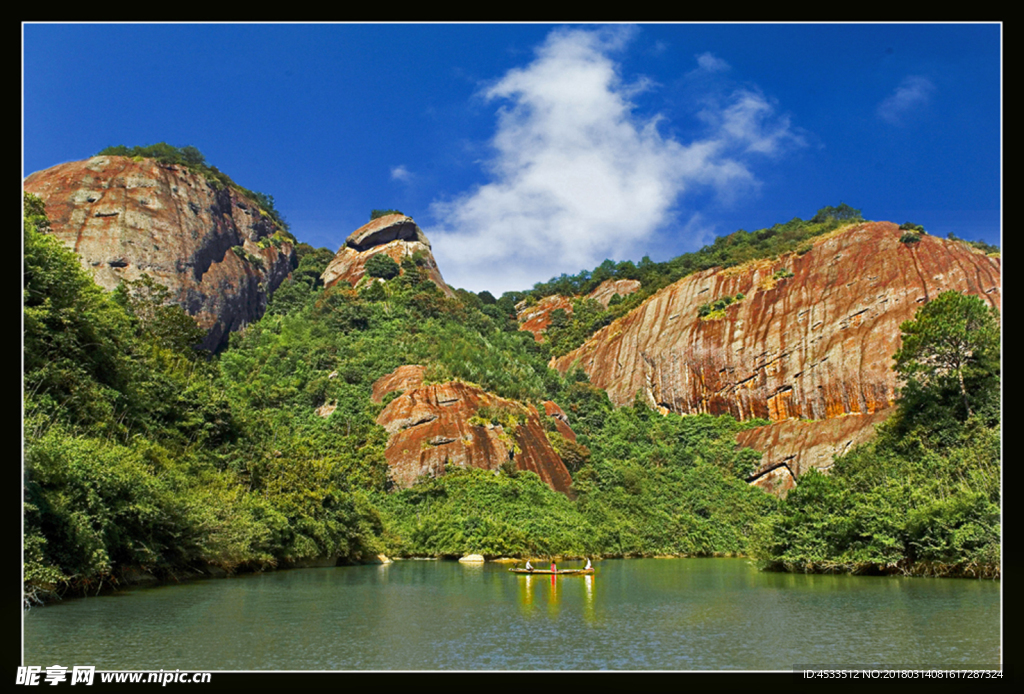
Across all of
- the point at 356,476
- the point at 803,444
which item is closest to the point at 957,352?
the point at 803,444

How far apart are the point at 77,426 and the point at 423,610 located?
41.8 ft

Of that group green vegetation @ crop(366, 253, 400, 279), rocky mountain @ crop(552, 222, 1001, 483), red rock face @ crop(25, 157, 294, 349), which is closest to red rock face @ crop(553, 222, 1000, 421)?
rocky mountain @ crop(552, 222, 1001, 483)

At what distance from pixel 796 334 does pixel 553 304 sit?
41320 mm

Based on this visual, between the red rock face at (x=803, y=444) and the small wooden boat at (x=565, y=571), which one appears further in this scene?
the red rock face at (x=803, y=444)

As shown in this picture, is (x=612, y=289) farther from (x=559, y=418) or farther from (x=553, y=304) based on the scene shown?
(x=559, y=418)

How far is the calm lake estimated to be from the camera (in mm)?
11719

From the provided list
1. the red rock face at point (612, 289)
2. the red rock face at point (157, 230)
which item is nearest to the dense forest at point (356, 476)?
the red rock face at point (157, 230)

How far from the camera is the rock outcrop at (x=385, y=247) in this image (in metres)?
94.2

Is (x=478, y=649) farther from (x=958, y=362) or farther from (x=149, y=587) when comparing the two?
(x=958, y=362)

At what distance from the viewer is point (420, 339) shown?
7188cm

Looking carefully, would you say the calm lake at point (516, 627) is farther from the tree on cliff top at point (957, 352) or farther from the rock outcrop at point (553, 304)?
the rock outcrop at point (553, 304)

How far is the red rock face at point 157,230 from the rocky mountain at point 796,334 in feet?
142

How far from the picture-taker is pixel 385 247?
96.1m

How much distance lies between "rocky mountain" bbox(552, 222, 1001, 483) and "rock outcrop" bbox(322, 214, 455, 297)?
2530 cm
